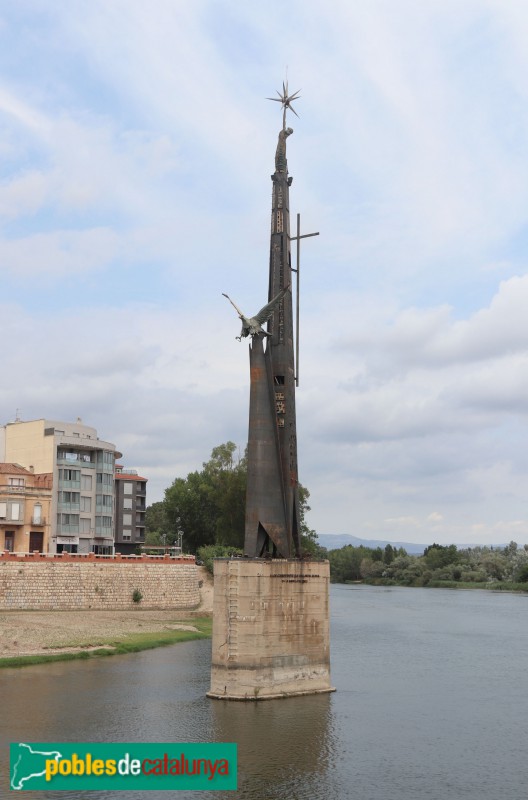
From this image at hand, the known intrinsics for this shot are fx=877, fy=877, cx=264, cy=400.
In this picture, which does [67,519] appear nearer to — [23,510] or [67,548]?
[67,548]

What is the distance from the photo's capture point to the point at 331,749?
34.2 meters

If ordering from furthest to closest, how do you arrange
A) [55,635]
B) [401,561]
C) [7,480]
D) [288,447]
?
[401,561], [7,480], [55,635], [288,447]

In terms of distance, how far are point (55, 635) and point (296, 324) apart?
27.9 m

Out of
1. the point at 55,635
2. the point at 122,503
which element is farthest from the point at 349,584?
the point at 55,635

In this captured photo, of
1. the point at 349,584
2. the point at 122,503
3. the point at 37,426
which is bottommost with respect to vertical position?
the point at 349,584

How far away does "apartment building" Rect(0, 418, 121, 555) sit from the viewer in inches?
3378

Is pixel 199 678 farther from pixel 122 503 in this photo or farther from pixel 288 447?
pixel 122 503

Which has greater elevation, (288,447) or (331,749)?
(288,447)

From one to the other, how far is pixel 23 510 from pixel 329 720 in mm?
50275

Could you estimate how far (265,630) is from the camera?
40.7m

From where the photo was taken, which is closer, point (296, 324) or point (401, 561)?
point (296, 324)

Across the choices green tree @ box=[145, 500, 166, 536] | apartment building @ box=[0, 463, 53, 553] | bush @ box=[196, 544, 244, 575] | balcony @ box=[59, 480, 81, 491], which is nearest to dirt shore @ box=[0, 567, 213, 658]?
bush @ box=[196, 544, 244, 575]

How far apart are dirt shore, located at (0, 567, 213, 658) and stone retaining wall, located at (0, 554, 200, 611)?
4.40ft

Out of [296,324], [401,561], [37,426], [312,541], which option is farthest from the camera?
[401,561]
